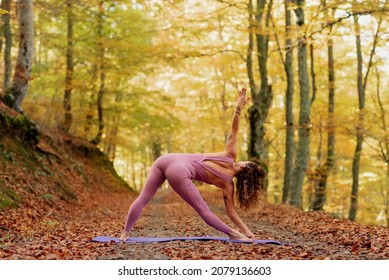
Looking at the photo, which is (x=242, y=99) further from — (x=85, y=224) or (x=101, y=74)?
(x=101, y=74)

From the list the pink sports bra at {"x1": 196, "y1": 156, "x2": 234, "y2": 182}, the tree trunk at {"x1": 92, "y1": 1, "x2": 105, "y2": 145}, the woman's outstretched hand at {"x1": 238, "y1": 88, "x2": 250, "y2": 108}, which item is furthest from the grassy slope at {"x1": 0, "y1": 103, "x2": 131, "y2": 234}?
the woman's outstretched hand at {"x1": 238, "y1": 88, "x2": 250, "y2": 108}

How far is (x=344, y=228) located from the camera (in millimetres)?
9062

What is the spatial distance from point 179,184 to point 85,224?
15.6 ft

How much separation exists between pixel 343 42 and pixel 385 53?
3218 mm

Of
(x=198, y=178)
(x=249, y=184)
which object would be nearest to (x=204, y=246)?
(x=198, y=178)

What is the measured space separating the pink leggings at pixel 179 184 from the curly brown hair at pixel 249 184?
0.60m

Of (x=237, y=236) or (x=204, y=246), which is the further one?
(x=237, y=236)

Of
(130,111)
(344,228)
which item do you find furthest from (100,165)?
(344,228)

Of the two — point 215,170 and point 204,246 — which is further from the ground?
point 215,170

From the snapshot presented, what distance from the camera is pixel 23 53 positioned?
13625mm

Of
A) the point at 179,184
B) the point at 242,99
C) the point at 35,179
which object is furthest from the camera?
the point at 35,179

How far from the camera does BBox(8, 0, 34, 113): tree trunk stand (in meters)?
13.3

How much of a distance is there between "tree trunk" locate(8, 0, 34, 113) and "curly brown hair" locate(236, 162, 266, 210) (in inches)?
345

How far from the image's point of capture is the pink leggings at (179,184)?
706cm
